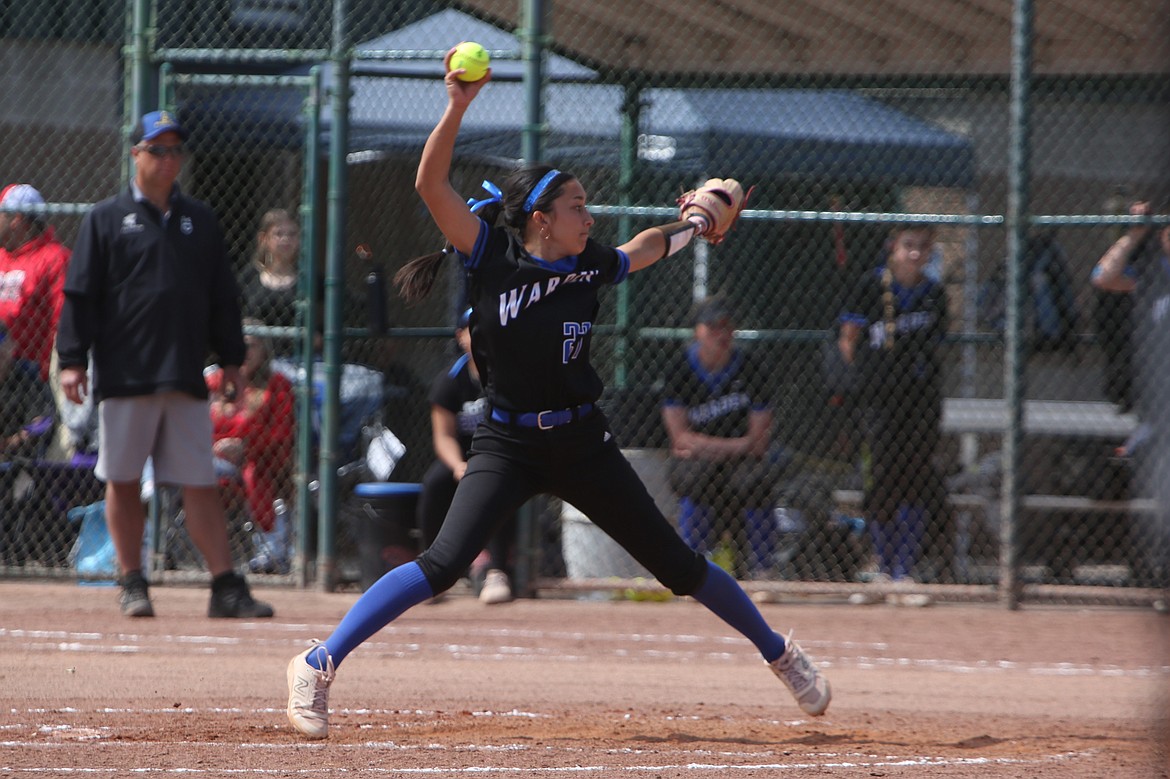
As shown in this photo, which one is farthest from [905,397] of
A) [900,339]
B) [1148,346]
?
[1148,346]

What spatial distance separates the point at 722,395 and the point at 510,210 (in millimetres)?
4178

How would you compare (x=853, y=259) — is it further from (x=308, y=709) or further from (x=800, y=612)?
(x=308, y=709)

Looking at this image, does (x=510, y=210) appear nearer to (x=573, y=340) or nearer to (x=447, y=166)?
(x=447, y=166)

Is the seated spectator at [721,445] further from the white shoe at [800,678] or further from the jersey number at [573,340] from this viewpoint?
the jersey number at [573,340]

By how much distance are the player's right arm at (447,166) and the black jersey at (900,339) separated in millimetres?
4697

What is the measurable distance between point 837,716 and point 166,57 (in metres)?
5.79

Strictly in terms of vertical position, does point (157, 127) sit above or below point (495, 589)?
above

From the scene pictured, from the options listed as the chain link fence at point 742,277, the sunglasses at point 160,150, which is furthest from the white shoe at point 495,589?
the sunglasses at point 160,150

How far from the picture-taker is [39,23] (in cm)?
1137

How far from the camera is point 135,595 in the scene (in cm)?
753

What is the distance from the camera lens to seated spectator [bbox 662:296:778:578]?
896 cm

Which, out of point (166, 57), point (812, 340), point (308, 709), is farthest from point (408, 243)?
point (308, 709)

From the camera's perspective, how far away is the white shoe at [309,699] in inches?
181

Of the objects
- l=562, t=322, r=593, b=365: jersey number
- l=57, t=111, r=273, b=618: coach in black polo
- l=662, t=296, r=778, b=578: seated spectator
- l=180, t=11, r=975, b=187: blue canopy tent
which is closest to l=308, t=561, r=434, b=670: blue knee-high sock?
l=562, t=322, r=593, b=365: jersey number
